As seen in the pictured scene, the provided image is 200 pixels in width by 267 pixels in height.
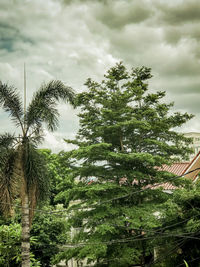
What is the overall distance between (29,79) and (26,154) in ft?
10.4

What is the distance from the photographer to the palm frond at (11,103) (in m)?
10.0

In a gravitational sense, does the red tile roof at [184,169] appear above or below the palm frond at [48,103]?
below

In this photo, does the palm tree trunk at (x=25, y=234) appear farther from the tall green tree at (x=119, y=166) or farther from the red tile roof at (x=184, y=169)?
the red tile roof at (x=184, y=169)

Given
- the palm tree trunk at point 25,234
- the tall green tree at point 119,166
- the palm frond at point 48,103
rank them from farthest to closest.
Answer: the tall green tree at point 119,166 < the palm frond at point 48,103 < the palm tree trunk at point 25,234

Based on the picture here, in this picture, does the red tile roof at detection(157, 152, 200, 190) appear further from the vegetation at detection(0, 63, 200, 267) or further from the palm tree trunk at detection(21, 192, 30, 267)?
the palm tree trunk at detection(21, 192, 30, 267)

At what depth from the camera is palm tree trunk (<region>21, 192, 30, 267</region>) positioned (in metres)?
8.98

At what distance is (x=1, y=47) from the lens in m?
11.0

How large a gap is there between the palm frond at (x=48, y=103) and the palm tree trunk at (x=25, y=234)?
9.00 ft

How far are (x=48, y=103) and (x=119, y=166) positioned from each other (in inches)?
176

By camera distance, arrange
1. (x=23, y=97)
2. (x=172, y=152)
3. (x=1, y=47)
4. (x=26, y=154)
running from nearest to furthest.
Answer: (x=26, y=154), (x=23, y=97), (x=1, y=47), (x=172, y=152)

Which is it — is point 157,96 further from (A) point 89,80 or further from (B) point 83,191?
(B) point 83,191

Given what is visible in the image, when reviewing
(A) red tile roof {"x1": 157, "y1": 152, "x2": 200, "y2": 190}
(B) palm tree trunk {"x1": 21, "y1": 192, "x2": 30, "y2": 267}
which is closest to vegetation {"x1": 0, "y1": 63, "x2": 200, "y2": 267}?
(B) palm tree trunk {"x1": 21, "y1": 192, "x2": 30, "y2": 267}

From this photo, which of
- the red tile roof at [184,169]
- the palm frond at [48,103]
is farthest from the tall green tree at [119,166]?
the red tile roof at [184,169]

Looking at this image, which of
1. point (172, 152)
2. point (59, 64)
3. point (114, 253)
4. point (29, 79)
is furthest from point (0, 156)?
point (172, 152)
